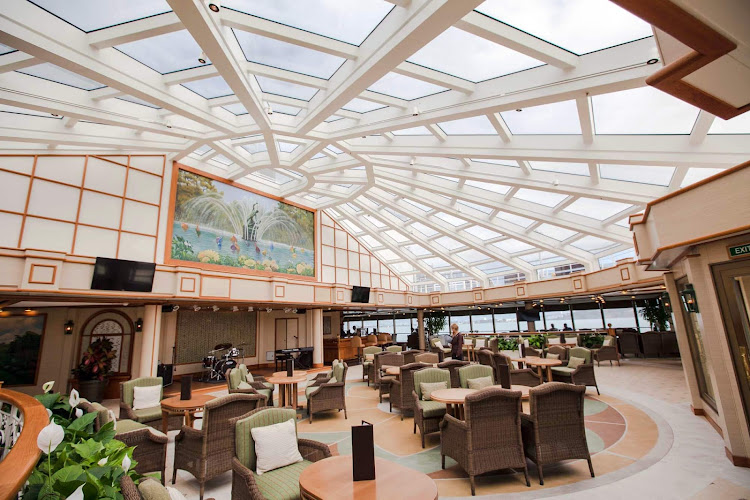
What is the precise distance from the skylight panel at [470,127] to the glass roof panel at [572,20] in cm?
226

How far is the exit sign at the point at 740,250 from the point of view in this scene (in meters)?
3.53

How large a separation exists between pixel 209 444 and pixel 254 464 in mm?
921

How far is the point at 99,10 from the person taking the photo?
14.7ft

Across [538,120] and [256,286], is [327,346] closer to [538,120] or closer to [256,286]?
[256,286]

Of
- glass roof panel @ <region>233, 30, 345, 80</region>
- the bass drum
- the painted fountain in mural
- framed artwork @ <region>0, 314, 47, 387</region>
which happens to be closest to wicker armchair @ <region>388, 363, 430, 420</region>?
glass roof panel @ <region>233, 30, 345, 80</region>

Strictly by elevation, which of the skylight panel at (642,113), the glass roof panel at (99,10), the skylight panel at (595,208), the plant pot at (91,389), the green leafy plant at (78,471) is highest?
the glass roof panel at (99,10)

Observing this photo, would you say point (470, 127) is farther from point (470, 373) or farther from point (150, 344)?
point (150, 344)

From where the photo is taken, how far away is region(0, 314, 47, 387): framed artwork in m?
8.83

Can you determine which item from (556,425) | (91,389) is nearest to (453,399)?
(556,425)

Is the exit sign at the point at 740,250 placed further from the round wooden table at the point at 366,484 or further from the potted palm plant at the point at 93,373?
the potted palm plant at the point at 93,373

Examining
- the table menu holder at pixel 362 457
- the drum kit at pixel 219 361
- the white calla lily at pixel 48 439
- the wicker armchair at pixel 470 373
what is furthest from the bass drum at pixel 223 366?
the white calla lily at pixel 48 439

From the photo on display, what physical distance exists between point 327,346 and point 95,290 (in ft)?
31.4

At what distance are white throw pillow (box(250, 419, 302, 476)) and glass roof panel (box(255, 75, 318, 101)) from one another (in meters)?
6.02

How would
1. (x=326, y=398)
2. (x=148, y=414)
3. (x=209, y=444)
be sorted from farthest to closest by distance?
(x=326, y=398)
(x=148, y=414)
(x=209, y=444)
